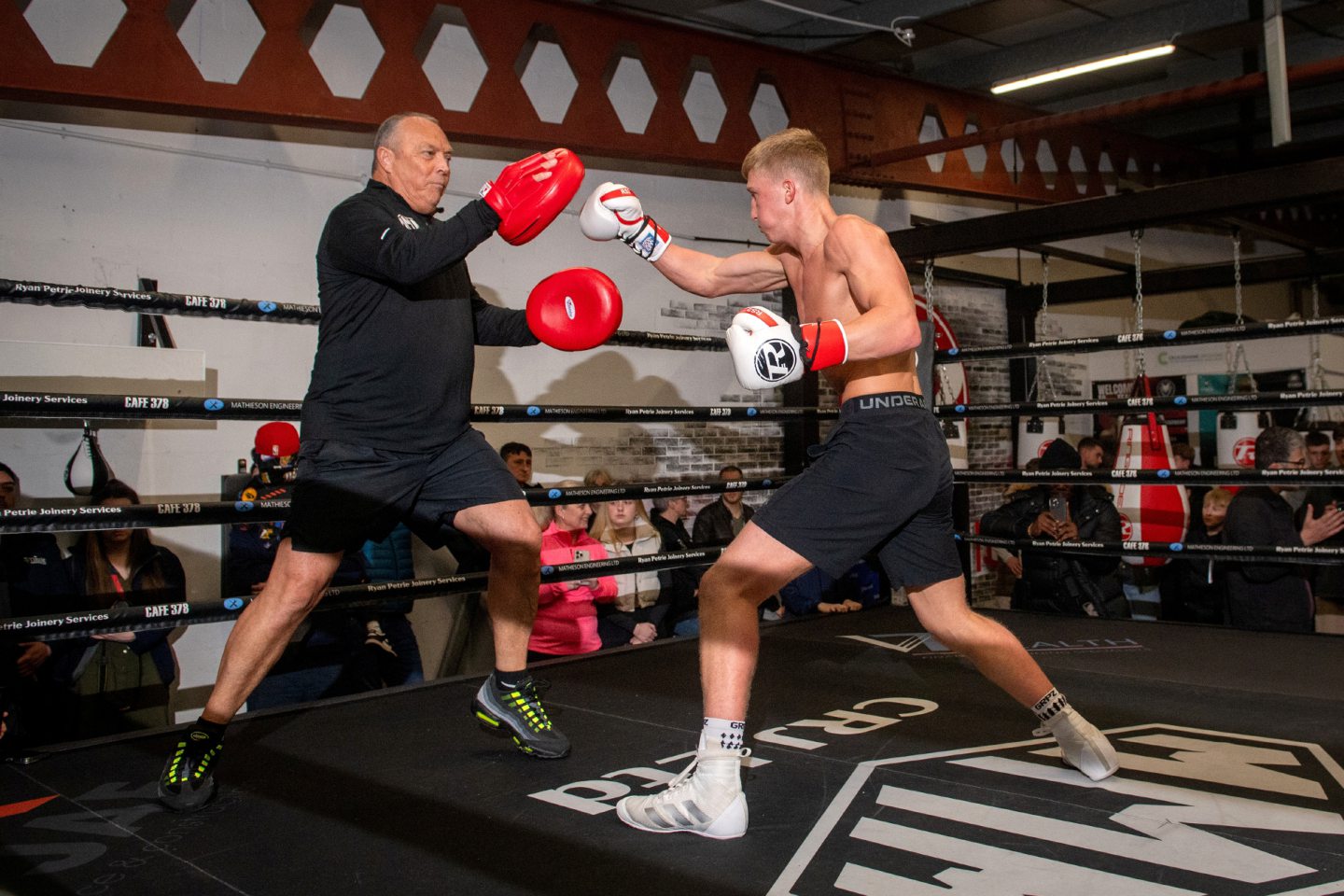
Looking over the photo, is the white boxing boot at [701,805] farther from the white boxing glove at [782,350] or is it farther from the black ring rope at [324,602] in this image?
the black ring rope at [324,602]

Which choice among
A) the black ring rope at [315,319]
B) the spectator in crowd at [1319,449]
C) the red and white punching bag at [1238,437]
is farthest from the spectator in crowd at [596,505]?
the red and white punching bag at [1238,437]

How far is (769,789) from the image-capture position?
6.22ft

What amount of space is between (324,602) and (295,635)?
0.96 m

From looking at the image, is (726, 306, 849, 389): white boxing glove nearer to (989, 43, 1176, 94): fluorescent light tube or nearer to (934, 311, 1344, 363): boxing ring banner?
(934, 311, 1344, 363): boxing ring banner

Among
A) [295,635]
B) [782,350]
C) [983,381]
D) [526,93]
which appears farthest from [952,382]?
[782,350]

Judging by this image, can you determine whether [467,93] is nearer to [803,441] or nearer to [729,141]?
[729,141]

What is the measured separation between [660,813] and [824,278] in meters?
1.07

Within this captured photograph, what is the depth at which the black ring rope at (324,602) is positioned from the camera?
2.20m

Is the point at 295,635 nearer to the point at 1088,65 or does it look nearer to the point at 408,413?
the point at 408,413

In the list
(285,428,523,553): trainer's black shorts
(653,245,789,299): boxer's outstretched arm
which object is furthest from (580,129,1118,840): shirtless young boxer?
(285,428,523,553): trainer's black shorts

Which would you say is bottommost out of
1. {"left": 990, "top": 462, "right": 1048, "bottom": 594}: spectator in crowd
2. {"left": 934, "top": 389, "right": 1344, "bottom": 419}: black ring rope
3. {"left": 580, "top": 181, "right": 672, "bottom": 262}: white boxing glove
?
{"left": 990, "top": 462, "right": 1048, "bottom": 594}: spectator in crowd

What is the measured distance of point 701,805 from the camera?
1.68 metres

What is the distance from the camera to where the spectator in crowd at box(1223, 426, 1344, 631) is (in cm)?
383

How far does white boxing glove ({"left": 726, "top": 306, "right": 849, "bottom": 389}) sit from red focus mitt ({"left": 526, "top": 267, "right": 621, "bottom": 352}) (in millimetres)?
678
